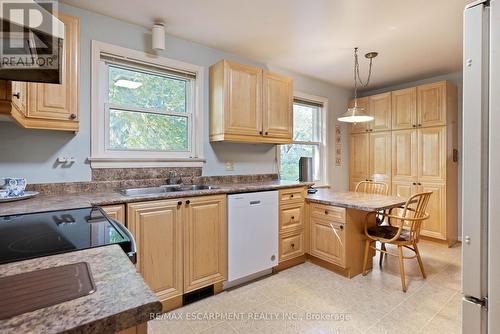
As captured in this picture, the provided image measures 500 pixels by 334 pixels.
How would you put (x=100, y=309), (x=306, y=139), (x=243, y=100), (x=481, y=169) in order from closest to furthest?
(x=100, y=309), (x=481, y=169), (x=243, y=100), (x=306, y=139)

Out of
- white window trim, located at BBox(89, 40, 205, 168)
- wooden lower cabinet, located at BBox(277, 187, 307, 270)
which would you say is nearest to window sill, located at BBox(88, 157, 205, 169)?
white window trim, located at BBox(89, 40, 205, 168)

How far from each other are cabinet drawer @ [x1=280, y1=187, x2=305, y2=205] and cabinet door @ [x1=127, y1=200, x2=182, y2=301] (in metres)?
1.13

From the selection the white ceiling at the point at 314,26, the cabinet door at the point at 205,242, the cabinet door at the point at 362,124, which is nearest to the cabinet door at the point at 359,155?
the cabinet door at the point at 362,124

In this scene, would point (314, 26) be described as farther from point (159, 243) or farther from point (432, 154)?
point (432, 154)

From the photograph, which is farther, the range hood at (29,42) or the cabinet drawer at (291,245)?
the cabinet drawer at (291,245)

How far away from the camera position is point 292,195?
9.03 feet

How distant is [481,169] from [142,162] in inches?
94.7

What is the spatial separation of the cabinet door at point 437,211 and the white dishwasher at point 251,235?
2498 millimetres

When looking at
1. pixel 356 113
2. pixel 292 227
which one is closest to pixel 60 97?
pixel 292 227

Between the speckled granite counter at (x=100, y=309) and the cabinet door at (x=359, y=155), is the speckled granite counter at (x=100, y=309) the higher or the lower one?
the lower one

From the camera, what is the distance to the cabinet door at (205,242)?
2070 mm

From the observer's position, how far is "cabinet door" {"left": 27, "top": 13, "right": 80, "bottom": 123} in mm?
1740

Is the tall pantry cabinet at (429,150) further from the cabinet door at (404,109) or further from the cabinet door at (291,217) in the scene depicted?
the cabinet door at (291,217)

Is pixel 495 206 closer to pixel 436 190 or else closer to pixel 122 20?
pixel 122 20
